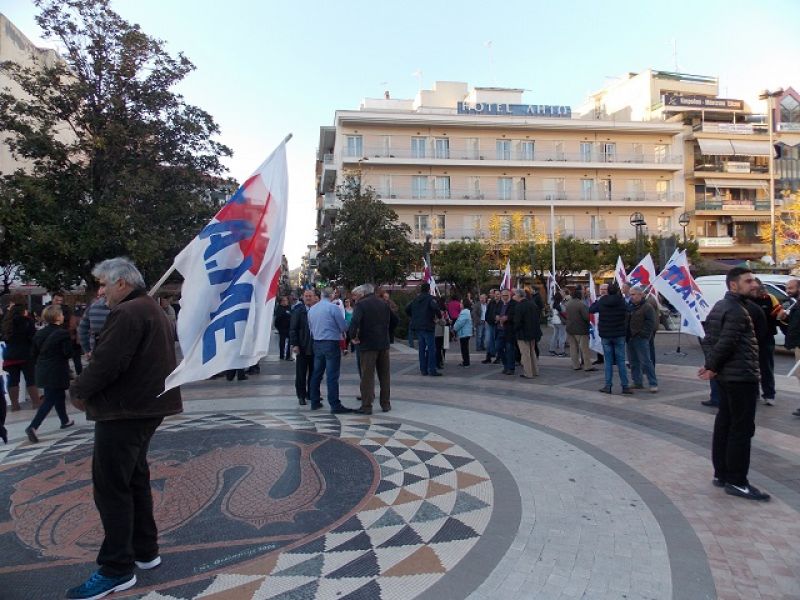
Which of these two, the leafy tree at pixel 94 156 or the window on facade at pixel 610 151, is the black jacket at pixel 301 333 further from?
the window on facade at pixel 610 151

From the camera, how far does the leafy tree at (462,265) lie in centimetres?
3272

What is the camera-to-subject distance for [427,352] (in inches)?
453

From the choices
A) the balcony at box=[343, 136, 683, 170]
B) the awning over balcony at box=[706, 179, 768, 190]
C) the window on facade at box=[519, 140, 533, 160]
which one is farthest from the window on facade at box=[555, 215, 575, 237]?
the awning over balcony at box=[706, 179, 768, 190]

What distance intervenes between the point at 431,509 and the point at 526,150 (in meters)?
46.5

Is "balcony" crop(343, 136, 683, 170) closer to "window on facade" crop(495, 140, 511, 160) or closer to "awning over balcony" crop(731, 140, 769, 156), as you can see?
"window on facade" crop(495, 140, 511, 160)

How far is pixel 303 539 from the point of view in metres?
3.77

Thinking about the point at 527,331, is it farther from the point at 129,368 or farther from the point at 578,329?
the point at 129,368

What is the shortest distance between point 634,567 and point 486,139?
4630cm

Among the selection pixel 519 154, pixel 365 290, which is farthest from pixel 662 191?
pixel 365 290

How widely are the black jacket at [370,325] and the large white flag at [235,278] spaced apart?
373cm

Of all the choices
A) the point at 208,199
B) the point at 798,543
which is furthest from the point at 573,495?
the point at 208,199

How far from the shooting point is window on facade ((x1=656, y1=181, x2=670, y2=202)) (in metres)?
48.8

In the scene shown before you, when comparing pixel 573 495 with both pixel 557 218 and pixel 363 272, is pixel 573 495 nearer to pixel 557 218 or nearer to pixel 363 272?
pixel 363 272

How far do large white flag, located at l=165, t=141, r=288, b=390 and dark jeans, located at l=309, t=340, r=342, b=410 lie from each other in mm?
3824
